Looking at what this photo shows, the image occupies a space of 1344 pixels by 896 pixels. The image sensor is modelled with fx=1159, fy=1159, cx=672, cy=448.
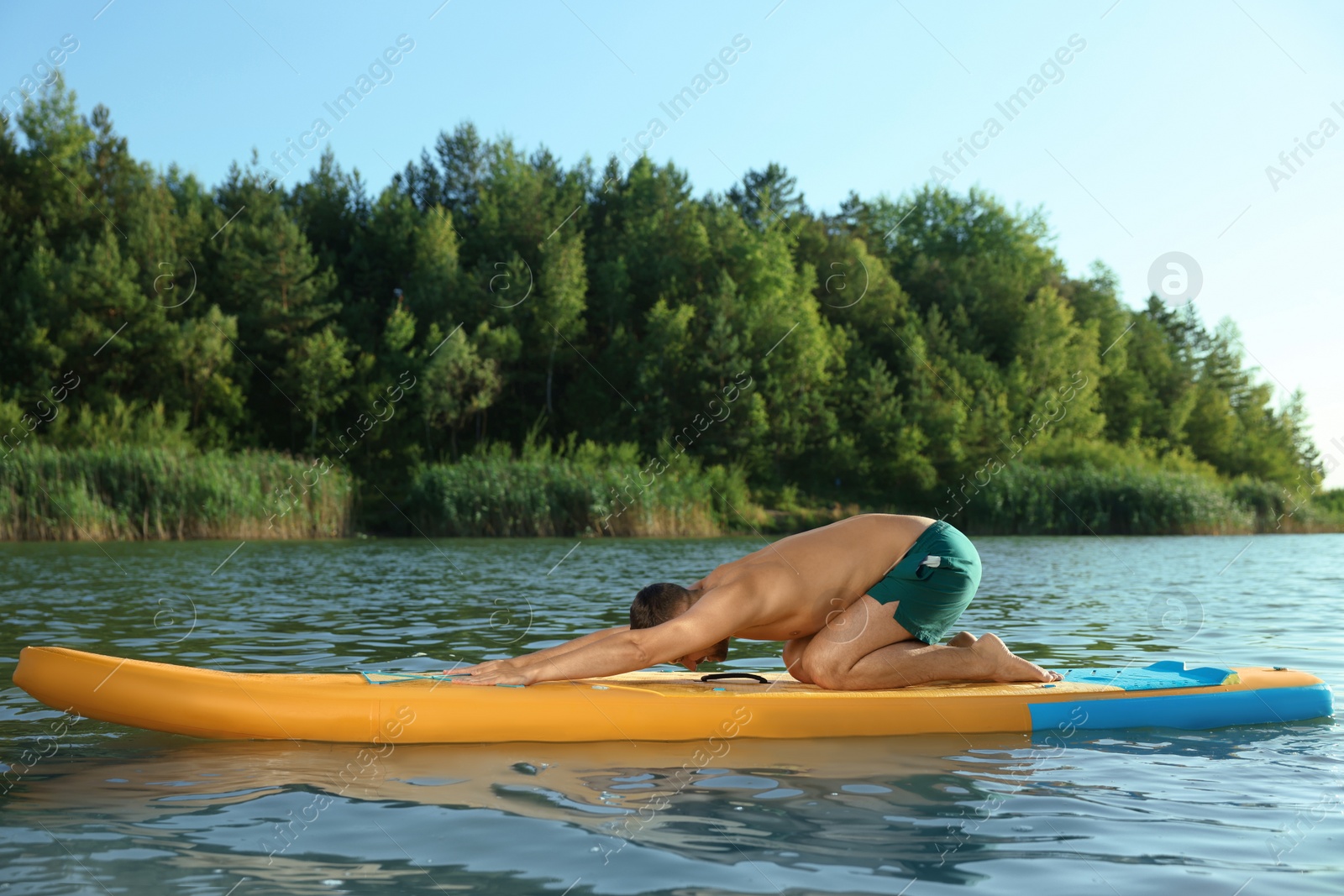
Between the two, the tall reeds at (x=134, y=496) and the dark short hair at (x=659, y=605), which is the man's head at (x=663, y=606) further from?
the tall reeds at (x=134, y=496)

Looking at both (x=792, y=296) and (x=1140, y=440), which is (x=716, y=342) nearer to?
(x=792, y=296)

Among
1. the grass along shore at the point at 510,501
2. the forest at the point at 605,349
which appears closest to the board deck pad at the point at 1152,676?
the grass along shore at the point at 510,501

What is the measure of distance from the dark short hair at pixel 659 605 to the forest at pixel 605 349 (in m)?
21.1

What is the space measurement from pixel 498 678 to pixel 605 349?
38.9m

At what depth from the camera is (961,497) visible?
35125 millimetres

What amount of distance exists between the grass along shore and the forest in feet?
0.53

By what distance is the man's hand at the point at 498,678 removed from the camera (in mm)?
4949

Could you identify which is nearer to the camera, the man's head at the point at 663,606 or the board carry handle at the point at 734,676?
the man's head at the point at 663,606

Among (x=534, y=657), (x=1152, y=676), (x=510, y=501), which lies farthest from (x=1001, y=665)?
(x=510, y=501)

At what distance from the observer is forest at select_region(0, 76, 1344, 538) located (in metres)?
34.0

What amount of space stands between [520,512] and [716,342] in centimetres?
1724

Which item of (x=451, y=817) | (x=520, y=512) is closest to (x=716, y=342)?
(x=520, y=512)

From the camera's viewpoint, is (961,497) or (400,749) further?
(961,497)

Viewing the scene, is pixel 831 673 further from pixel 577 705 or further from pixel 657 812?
pixel 657 812
